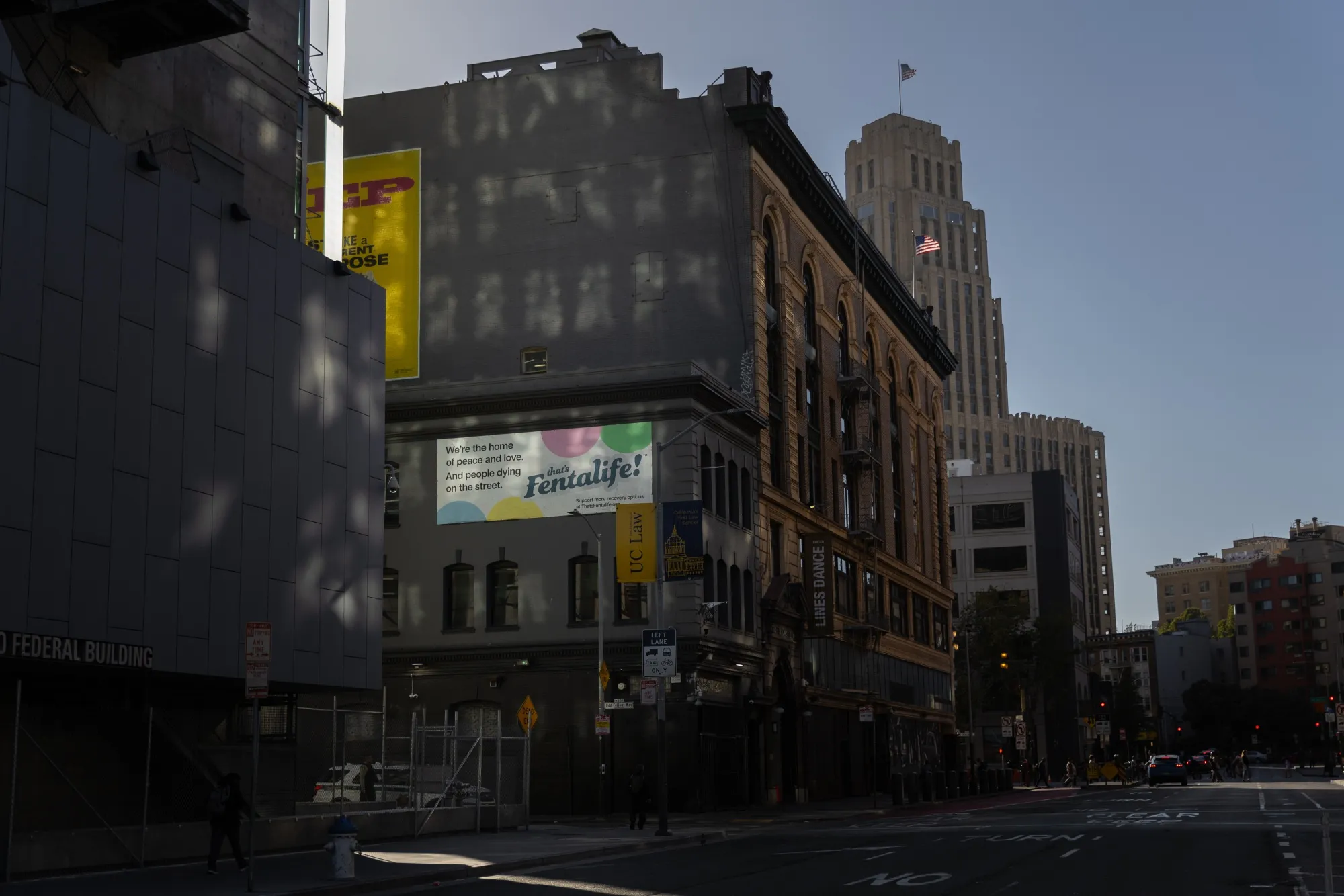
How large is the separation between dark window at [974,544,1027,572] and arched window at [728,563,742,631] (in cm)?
8089

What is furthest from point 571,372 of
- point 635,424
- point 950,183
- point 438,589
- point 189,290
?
point 950,183

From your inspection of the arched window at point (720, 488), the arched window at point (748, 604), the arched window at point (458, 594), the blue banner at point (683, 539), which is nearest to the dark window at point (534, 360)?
the arched window at point (720, 488)

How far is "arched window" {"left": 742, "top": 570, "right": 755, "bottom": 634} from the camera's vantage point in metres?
54.7

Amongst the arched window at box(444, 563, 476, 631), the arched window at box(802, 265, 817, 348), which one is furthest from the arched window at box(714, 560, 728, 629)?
the arched window at box(802, 265, 817, 348)

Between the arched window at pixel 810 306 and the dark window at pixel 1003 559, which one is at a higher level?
the arched window at pixel 810 306

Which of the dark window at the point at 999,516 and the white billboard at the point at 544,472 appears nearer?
the white billboard at the point at 544,472

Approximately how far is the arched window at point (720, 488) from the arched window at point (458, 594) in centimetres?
862

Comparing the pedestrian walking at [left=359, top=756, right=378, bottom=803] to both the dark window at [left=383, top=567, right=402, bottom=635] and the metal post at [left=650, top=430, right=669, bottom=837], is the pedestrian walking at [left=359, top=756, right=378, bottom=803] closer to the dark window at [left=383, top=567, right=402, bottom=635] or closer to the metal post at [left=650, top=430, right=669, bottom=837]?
the metal post at [left=650, top=430, right=669, bottom=837]

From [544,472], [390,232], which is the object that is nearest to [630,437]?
[544,472]

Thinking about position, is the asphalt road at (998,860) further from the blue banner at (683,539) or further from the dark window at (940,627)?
the dark window at (940,627)

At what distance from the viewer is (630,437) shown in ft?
165

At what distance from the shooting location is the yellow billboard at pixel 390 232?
58.3m

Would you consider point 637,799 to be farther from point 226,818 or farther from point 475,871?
point 226,818

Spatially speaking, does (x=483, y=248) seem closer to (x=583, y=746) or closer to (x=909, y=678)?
(x=583, y=746)
